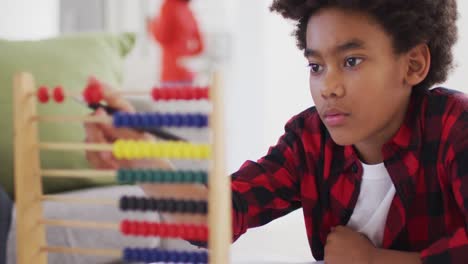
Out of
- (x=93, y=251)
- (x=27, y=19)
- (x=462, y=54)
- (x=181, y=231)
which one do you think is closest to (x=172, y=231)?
(x=181, y=231)

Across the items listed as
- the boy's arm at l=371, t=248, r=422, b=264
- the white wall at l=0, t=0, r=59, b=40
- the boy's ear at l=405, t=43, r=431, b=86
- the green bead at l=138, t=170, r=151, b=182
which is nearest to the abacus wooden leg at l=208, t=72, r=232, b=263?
the green bead at l=138, t=170, r=151, b=182

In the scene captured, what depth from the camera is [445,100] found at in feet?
3.55

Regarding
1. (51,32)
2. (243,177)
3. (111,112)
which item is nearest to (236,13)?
(51,32)

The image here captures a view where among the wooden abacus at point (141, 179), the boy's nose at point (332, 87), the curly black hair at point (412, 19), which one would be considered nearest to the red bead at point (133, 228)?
the wooden abacus at point (141, 179)

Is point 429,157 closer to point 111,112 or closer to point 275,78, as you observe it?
point 111,112

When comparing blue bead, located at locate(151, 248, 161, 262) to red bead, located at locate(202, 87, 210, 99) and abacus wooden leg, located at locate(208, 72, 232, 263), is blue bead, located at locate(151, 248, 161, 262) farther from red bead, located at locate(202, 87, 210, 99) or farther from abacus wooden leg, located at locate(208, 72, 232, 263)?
red bead, located at locate(202, 87, 210, 99)

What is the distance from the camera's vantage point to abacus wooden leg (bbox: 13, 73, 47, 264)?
846 millimetres

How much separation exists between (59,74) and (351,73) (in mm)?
899

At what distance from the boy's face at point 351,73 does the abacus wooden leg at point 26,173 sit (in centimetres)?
45

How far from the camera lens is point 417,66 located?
112cm

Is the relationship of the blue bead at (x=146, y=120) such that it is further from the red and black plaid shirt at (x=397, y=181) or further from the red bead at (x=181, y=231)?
the red and black plaid shirt at (x=397, y=181)

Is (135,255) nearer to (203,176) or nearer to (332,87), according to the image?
(203,176)

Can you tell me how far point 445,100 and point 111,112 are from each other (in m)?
0.56

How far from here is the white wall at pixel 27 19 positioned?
2084mm
